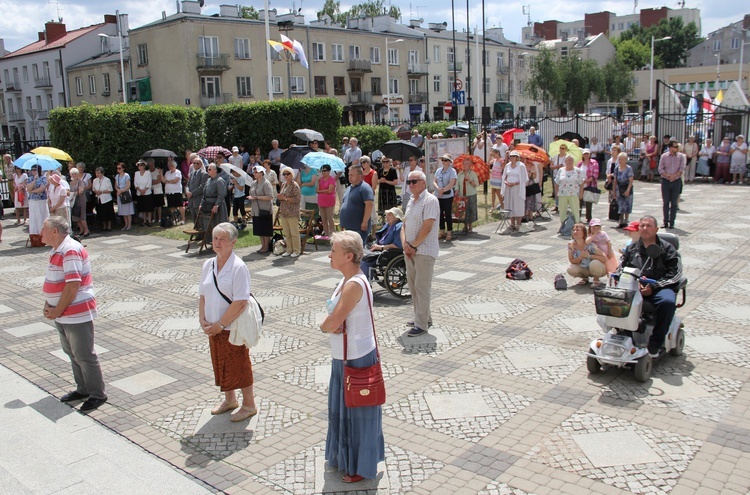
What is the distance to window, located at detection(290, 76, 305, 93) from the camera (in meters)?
54.1

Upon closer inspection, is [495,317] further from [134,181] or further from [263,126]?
[263,126]

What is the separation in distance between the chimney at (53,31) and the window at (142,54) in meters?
18.7

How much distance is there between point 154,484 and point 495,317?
195 inches

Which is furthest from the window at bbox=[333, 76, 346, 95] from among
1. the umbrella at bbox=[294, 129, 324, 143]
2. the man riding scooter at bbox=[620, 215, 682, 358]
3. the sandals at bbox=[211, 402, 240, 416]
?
the sandals at bbox=[211, 402, 240, 416]

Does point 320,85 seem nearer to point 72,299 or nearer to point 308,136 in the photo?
point 308,136

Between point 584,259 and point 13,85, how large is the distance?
71939 mm

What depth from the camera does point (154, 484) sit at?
4.61 meters

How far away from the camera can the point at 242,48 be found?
49.9 m

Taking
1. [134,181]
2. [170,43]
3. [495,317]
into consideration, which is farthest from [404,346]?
[170,43]

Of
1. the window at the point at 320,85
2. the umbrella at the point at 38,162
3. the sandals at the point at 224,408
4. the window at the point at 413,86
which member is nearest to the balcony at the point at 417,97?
the window at the point at 413,86

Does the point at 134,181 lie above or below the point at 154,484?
above

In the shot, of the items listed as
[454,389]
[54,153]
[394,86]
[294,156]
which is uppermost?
[394,86]

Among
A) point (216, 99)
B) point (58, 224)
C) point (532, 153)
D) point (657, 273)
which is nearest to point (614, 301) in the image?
point (657, 273)

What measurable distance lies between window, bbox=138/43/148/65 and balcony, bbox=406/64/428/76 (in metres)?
25.5
